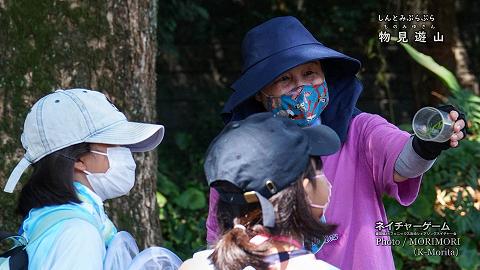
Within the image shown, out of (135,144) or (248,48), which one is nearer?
(135,144)

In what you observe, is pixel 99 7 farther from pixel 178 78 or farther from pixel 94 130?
pixel 178 78

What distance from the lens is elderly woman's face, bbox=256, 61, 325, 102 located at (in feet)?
10.2

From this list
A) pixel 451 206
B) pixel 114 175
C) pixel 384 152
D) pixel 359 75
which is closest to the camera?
pixel 114 175

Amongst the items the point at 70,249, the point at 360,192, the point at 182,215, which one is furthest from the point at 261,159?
the point at 182,215

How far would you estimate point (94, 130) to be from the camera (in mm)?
2738

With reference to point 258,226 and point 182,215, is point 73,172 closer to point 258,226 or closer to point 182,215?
point 258,226

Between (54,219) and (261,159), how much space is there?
0.72m

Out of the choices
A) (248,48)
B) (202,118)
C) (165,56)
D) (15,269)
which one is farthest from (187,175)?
(15,269)

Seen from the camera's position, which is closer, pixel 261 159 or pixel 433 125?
pixel 261 159

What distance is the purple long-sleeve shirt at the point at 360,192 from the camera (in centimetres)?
297

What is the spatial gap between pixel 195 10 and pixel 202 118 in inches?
51.8

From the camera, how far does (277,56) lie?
312cm

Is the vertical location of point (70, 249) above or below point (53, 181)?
below

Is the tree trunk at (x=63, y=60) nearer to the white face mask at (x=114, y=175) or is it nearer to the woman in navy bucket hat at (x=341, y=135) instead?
the woman in navy bucket hat at (x=341, y=135)
